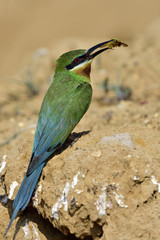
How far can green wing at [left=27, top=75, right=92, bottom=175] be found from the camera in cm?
260

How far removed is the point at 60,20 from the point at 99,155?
11.4 meters

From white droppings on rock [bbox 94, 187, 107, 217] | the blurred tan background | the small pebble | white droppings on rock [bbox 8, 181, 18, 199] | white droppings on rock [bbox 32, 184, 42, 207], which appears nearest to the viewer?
white droppings on rock [bbox 94, 187, 107, 217]

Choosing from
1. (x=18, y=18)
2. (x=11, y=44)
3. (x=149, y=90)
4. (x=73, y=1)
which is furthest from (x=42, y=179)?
(x=73, y=1)

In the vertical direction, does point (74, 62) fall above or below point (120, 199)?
above

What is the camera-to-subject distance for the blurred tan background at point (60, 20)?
11367mm

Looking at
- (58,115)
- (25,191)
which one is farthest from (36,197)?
(58,115)

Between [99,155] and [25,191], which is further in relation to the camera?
[25,191]

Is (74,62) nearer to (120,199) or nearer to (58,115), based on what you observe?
(58,115)

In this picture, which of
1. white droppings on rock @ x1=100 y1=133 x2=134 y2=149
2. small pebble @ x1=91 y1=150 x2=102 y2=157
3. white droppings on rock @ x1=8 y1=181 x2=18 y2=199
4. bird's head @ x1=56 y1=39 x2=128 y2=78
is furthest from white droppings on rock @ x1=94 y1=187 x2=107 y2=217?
bird's head @ x1=56 y1=39 x2=128 y2=78

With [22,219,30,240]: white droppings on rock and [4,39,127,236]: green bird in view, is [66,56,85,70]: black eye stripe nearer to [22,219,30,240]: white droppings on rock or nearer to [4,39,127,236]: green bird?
[4,39,127,236]: green bird

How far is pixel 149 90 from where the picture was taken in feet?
16.0

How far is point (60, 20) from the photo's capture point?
512 inches

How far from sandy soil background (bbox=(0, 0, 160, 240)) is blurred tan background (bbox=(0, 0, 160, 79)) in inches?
102

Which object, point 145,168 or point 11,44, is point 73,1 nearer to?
point 11,44
